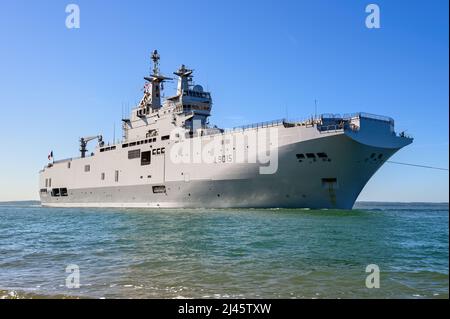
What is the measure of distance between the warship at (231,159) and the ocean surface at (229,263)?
10.4 metres

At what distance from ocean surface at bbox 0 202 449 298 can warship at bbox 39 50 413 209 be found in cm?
1044

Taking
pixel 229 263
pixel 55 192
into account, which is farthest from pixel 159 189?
pixel 229 263

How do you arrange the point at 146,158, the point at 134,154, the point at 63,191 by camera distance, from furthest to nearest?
the point at 63,191 → the point at 134,154 → the point at 146,158

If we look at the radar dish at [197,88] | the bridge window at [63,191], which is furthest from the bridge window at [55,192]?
the radar dish at [197,88]

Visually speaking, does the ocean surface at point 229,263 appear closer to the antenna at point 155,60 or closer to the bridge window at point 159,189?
the bridge window at point 159,189

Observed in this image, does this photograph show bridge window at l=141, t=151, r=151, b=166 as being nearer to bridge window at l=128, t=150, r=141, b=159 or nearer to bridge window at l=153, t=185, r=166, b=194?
bridge window at l=128, t=150, r=141, b=159

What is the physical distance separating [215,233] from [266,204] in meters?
14.7

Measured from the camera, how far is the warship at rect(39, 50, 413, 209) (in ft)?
99.1

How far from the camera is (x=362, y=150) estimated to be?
29719 mm

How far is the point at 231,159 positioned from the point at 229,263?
22277 millimetres

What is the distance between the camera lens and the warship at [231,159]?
30.2 m

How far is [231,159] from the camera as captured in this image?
33.9 metres

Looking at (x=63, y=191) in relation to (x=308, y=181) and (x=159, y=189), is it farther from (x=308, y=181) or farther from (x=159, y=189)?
(x=308, y=181)
